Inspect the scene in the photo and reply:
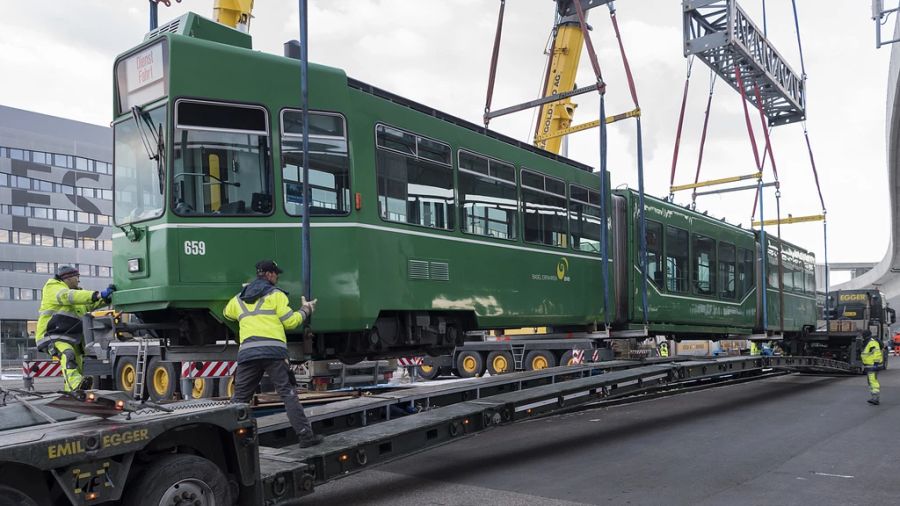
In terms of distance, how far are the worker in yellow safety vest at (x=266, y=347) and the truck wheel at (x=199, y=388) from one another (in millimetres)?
7581

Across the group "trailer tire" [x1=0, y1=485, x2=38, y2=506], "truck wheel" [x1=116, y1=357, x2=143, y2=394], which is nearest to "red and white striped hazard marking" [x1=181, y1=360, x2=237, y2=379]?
"truck wheel" [x1=116, y1=357, x2=143, y2=394]

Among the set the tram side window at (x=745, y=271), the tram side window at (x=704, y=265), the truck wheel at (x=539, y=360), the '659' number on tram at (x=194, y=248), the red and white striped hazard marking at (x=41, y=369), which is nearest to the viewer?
the '659' number on tram at (x=194, y=248)

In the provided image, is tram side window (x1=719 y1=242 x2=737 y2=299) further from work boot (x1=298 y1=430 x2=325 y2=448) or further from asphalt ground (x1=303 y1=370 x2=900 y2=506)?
work boot (x1=298 y1=430 x2=325 y2=448)

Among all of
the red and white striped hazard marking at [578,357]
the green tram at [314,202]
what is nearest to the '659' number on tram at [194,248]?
the green tram at [314,202]

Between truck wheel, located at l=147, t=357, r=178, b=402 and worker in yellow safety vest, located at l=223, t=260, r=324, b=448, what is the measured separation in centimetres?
825

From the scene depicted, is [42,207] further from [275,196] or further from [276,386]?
[276,386]

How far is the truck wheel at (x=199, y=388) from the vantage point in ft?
42.9

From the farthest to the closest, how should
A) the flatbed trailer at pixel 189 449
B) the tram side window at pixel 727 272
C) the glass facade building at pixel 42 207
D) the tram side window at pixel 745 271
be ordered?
1. the glass facade building at pixel 42 207
2. the tram side window at pixel 745 271
3. the tram side window at pixel 727 272
4. the flatbed trailer at pixel 189 449

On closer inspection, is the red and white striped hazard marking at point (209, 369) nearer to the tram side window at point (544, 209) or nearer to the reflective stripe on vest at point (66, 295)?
the reflective stripe on vest at point (66, 295)

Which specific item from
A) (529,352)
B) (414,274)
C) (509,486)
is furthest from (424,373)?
(509,486)

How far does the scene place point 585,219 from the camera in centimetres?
1192

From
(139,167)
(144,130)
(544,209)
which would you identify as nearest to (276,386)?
(139,167)

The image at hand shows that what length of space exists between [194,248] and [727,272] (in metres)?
12.7

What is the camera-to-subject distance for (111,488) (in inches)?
161
